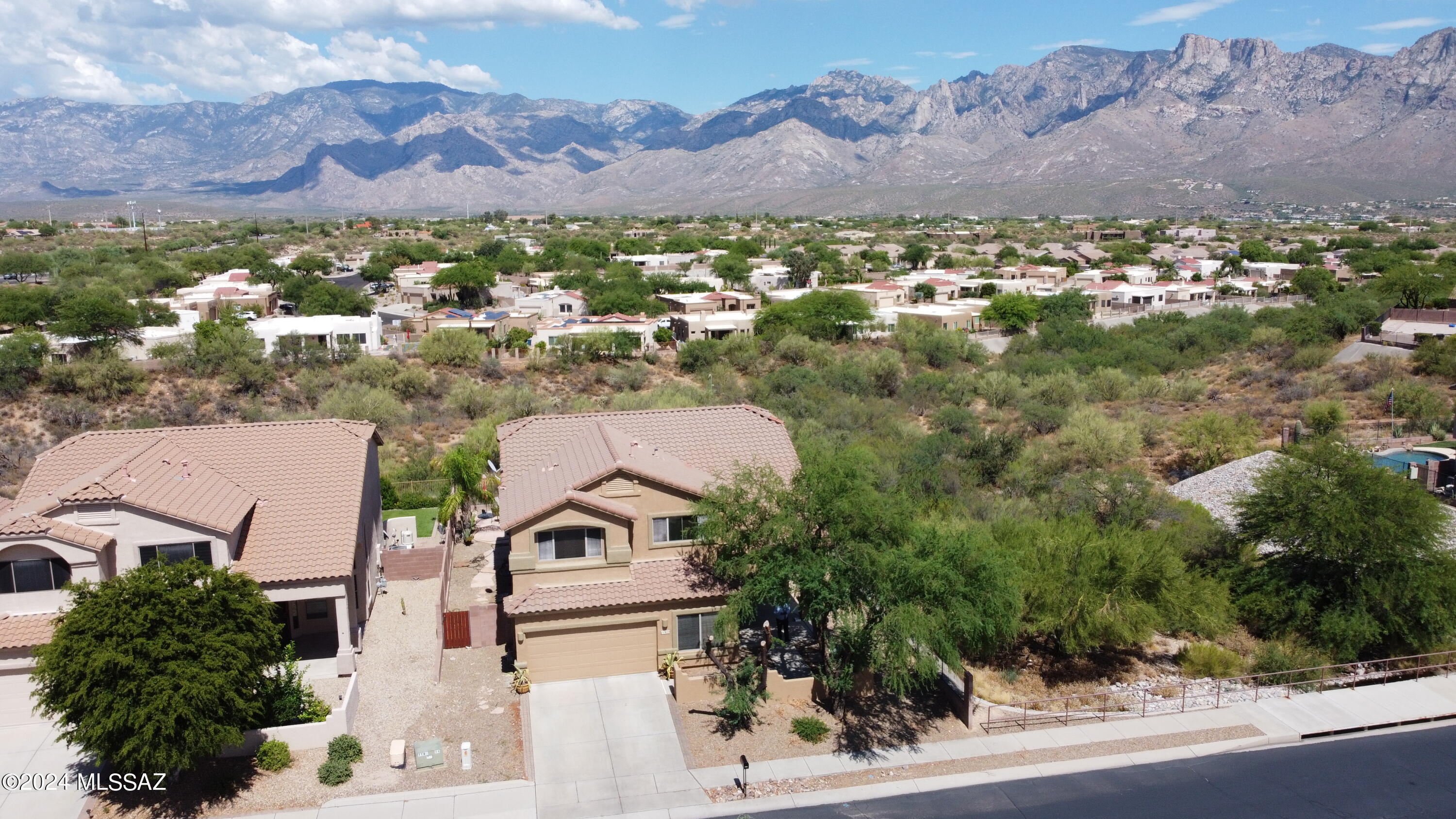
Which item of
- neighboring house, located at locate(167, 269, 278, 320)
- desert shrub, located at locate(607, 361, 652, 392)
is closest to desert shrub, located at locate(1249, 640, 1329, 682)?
desert shrub, located at locate(607, 361, 652, 392)

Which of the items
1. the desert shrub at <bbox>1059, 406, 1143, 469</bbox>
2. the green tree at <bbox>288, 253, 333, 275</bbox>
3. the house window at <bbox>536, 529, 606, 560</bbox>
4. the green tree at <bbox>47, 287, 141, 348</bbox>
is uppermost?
the green tree at <bbox>288, 253, 333, 275</bbox>

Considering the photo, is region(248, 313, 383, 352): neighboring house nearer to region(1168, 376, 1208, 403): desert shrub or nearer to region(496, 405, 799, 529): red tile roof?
region(496, 405, 799, 529): red tile roof

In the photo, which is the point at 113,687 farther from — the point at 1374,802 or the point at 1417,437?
the point at 1417,437

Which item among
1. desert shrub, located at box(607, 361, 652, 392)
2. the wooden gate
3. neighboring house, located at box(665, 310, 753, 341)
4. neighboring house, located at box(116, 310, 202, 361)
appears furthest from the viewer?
neighboring house, located at box(665, 310, 753, 341)

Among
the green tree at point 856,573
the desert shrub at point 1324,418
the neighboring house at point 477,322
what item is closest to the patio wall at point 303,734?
the green tree at point 856,573

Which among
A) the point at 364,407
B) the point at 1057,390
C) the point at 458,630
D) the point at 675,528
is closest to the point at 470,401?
the point at 364,407

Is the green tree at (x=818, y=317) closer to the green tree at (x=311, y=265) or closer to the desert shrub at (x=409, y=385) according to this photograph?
the desert shrub at (x=409, y=385)
